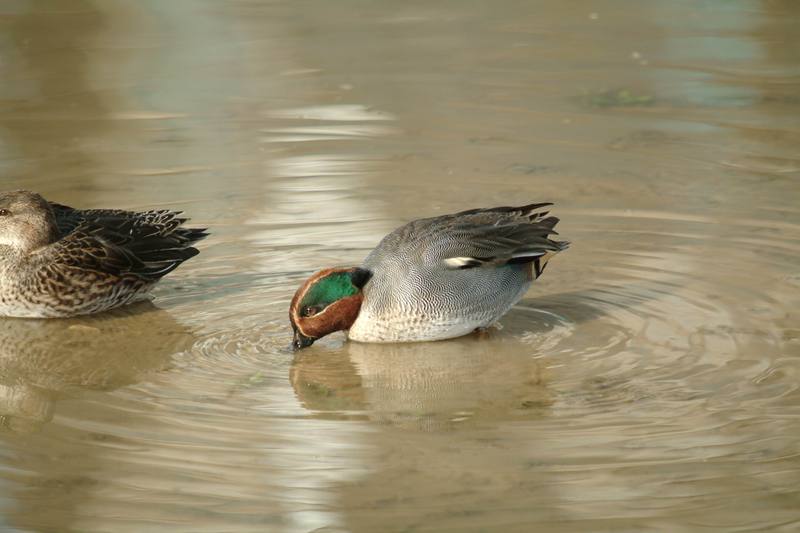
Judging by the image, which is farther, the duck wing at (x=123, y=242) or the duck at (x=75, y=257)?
the duck wing at (x=123, y=242)

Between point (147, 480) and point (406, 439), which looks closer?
point (147, 480)

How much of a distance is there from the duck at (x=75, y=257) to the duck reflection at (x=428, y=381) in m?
1.36

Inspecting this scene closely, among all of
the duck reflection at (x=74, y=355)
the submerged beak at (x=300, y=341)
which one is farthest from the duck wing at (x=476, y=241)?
the duck reflection at (x=74, y=355)

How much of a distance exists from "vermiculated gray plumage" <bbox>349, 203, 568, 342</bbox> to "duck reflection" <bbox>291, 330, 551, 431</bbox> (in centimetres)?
12

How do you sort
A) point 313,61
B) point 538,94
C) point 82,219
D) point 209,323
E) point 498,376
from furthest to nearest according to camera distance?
point 313,61 → point 538,94 → point 82,219 → point 209,323 → point 498,376

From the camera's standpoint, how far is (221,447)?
5.88m

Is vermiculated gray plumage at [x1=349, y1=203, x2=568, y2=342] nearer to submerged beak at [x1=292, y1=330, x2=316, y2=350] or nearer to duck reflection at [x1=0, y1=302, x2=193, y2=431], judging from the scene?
submerged beak at [x1=292, y1=330, x2=316, y2=350]

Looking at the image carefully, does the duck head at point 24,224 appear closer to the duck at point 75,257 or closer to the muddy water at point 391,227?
the duck at point 75,257

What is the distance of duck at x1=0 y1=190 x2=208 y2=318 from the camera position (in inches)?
304

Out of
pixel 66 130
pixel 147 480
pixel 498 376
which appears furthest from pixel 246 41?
pixel 147 480

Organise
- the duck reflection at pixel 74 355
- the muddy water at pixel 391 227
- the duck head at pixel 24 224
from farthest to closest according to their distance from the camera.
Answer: the duck head at pixel 24 224, the duck reflection at pixel 74 355, the muddy water at pixel 391 227

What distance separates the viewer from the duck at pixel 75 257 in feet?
25.3

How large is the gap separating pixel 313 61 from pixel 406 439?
25.1ft

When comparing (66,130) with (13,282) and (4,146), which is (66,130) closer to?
(4,146)
